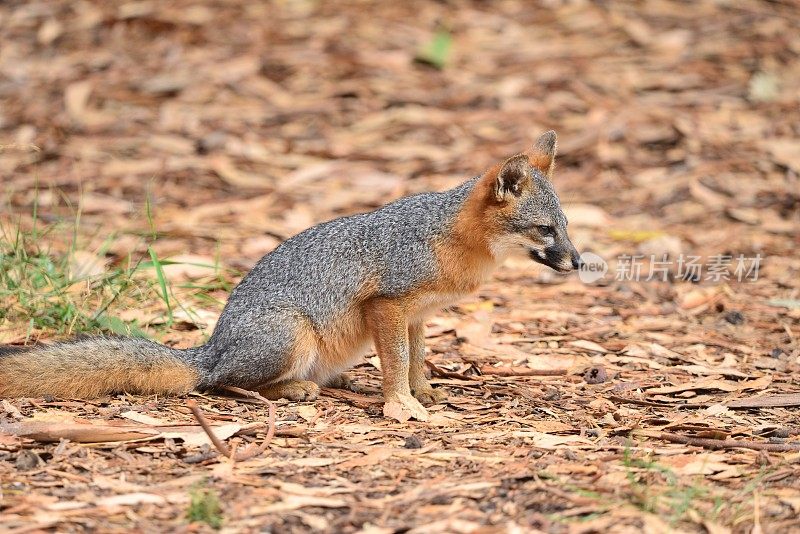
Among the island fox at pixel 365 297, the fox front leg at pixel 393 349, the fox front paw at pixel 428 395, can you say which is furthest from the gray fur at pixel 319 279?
the fox front paw at pixel 428 395

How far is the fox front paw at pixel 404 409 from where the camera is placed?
5.89 metres

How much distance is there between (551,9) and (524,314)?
7.68 metres

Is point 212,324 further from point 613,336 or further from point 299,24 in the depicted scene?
point 299,24

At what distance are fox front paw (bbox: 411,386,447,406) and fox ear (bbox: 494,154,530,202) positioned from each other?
1.21 m

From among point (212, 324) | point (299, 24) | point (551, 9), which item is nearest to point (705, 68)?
point (551, 9)

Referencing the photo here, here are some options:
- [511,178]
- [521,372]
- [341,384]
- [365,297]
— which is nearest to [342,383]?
[341,384]

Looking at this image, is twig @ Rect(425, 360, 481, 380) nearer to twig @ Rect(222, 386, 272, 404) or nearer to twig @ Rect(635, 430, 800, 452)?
twig @ Rect(222, 386, 272, 404)

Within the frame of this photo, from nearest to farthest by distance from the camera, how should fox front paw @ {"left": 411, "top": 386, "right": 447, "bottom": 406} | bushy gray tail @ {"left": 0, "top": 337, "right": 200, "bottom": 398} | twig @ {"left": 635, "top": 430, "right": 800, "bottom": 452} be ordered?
twig @ {"left": 635, "top": 430, "right": 800, "bottom": 452} → bushy gray tail @ {"left": 0, "top": 337, "right": 200, "bottom": 398} → fox front paw @ {"left": 411, "top": 386, "right": 447, "bottom": 406}

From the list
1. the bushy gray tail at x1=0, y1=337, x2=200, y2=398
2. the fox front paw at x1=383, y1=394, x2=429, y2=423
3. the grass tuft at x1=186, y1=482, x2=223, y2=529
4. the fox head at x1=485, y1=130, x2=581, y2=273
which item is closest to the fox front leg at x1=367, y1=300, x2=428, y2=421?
the fox front paw at x1=383, y1=394, x2=429, y2=423

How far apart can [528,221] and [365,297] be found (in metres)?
1.04

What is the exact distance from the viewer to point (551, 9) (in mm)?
14547

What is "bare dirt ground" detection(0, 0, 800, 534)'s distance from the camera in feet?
15.3

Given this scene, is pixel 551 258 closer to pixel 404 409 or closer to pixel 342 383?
pixel 404 409

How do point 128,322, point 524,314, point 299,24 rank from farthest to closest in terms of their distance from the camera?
point 299,24
point 524,314
point 128,322
